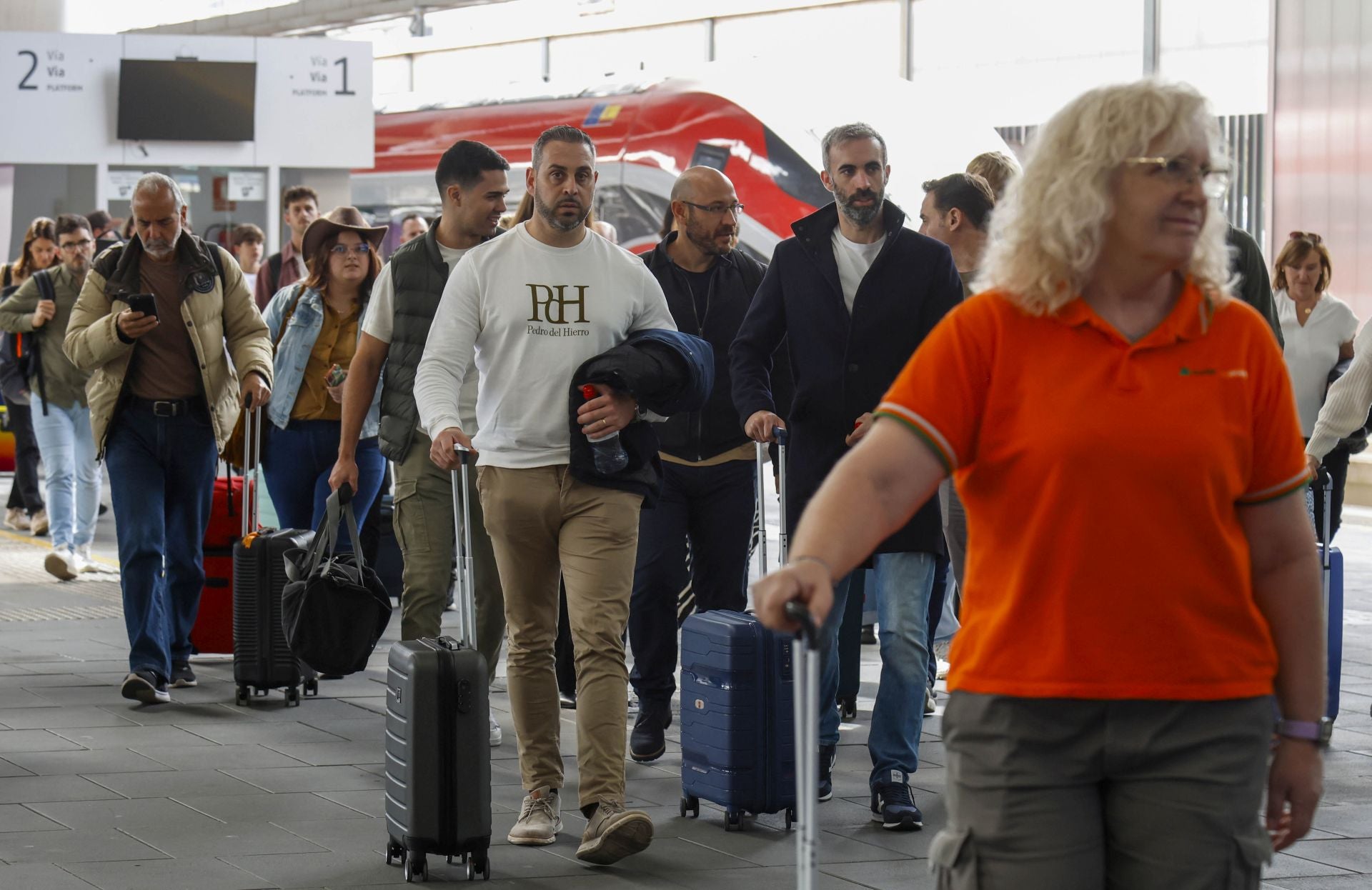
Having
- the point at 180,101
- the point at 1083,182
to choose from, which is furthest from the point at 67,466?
the point at 1083,182

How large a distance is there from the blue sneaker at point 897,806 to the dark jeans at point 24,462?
879 cm

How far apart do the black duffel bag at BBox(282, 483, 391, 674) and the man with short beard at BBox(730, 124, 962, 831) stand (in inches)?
44.9

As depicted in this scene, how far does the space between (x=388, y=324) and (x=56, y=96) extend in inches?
411

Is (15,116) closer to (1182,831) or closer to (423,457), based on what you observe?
(423,457)

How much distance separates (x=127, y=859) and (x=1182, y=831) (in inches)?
123

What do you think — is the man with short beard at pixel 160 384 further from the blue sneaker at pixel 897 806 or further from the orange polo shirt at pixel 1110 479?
the orange polo shirt at pixel 1110 479

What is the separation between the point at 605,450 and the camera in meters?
4.79

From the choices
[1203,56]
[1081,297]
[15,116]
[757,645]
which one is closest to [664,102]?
[15,116]

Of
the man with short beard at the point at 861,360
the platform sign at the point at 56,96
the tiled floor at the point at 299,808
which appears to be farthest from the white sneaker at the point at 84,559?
the man with short beard at the point at 861,360

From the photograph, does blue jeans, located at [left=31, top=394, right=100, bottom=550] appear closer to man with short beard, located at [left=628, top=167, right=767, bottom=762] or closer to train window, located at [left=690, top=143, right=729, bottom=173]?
man with short beard, located at [left=628, top=167, right=767, bottom=762]

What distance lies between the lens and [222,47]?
621 inches

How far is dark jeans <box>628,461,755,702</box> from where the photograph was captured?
20.6ft

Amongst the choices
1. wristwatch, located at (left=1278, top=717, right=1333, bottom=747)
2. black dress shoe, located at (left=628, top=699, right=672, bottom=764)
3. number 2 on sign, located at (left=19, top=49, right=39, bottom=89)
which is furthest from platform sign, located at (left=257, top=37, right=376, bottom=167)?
wristwatch, located at (left=1278, top=717, right=1333, bottom=747)

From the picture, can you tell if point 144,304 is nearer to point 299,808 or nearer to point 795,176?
point 299,808
